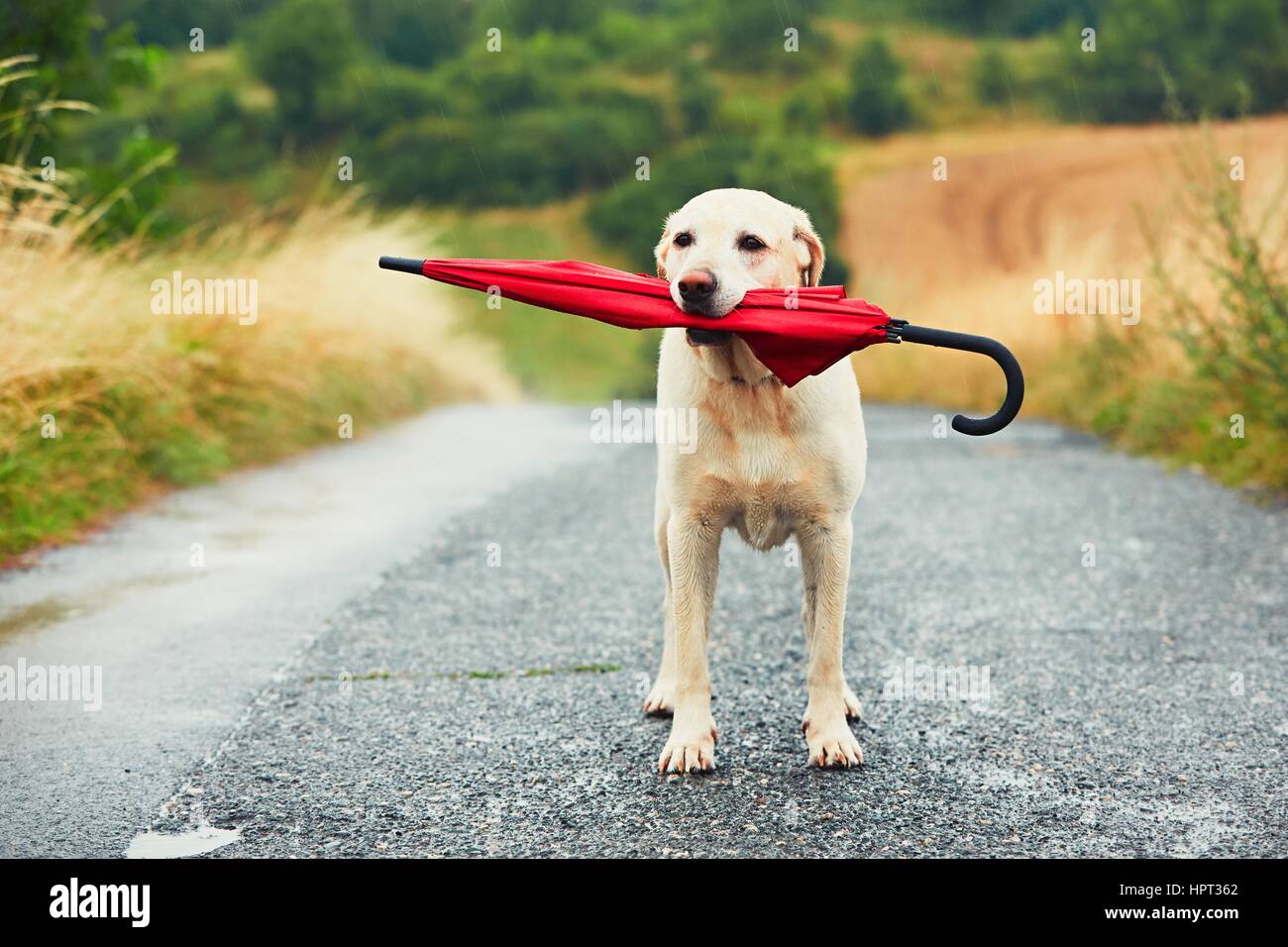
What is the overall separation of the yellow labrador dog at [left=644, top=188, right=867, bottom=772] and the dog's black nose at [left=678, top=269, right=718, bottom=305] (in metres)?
0.07

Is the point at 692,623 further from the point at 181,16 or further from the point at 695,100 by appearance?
the point at 695,100

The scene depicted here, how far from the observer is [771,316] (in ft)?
10.7

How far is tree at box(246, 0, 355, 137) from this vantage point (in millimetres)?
46531

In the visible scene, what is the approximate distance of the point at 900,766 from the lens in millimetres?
3471

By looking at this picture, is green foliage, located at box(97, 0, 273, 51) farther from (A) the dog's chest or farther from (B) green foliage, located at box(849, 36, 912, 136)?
(A) the dog's chest

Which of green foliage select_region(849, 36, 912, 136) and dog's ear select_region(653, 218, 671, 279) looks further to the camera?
green foliage select_region(849, 36, 912, 136)

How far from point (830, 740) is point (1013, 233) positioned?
3553 centimetres

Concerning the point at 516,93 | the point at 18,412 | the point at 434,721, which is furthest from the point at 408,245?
the point at 516,93

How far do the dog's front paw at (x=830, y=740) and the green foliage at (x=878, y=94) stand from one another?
46942mm

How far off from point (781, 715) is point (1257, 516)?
175 inches

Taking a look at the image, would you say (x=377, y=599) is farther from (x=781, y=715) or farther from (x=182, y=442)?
(x=182, y=442)

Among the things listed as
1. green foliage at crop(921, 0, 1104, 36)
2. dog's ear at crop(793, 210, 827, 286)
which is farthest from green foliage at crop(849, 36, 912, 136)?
dog's ear at crop(793, 210, 827, 286)

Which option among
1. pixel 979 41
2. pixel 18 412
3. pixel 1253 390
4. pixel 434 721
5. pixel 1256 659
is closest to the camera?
pixel 434 721

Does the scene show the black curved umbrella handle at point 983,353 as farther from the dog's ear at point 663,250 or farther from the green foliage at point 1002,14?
the green foliage at point 1002,14
